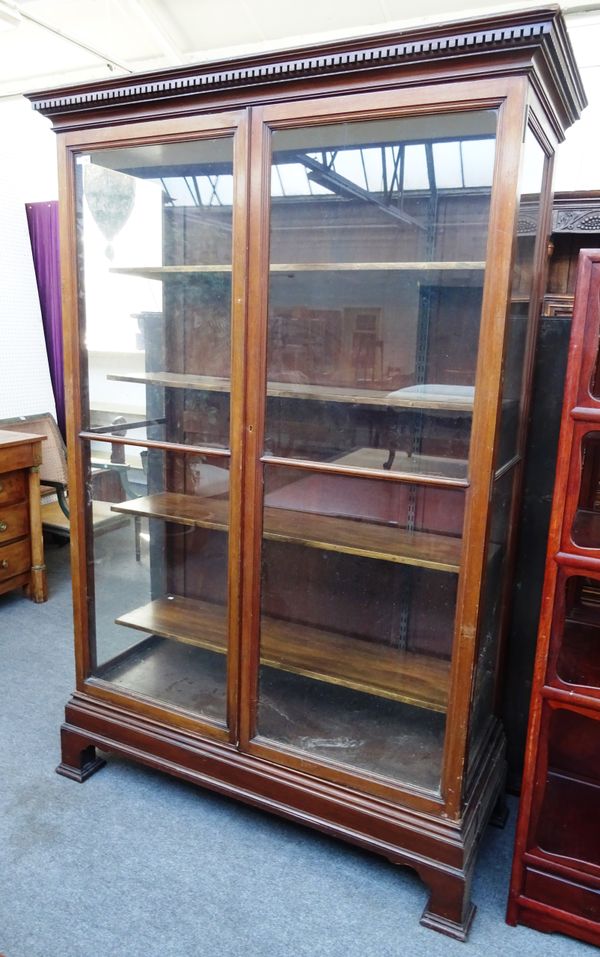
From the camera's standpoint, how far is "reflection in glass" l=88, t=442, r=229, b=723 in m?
1.88

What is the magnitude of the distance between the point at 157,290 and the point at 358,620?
1.14 m

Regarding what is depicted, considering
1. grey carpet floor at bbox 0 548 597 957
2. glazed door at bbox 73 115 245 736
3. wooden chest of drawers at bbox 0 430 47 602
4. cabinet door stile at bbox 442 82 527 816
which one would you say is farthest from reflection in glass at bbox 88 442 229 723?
wooden chest of drawers at bbox 0 430 47 602

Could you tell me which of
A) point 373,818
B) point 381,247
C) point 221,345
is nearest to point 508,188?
point 381,247

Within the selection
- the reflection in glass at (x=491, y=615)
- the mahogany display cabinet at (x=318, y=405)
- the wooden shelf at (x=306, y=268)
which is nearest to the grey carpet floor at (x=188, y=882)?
the mahogany display cabinet at (x=318, y=405)

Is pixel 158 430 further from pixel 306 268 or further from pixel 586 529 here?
pixel 586 529

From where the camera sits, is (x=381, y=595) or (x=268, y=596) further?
(x=381, y=595)

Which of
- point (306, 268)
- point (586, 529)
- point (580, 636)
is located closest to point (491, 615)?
point (580, 636)

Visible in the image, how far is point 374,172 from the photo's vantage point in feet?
5.25

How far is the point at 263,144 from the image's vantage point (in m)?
1.45

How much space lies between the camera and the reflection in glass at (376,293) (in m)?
1.44

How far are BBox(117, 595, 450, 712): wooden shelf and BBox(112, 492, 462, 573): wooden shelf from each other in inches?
9.8

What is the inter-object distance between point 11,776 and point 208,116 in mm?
1838

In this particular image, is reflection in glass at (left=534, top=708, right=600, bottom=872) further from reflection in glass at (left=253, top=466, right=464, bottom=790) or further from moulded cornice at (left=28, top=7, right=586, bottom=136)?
moulded cornice at (left=28, top=7, right=586, bottom=136)

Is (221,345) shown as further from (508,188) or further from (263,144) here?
(508,188)
